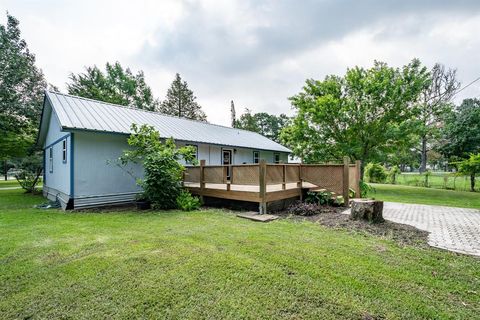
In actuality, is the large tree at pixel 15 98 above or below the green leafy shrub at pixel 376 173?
above

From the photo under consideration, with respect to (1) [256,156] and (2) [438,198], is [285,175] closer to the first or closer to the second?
(1) [256,156]

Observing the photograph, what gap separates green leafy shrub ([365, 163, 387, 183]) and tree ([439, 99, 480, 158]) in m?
5.25

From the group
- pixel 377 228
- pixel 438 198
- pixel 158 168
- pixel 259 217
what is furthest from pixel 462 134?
pixel 158 168

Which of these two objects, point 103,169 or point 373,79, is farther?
point 373,79

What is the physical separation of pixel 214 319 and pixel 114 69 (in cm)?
3455

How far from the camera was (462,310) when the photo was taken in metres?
2.31

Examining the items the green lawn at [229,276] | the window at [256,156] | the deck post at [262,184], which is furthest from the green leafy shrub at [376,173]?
the green lawn at [229,276]

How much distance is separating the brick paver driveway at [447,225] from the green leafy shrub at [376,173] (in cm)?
1565

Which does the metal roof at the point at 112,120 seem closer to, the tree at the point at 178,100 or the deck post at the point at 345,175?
the deck post at the point at 345,175

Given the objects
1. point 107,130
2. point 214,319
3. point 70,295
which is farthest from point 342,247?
point 107,130

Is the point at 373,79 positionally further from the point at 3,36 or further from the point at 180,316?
the point at 3,36

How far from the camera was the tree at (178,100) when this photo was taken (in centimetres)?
3191

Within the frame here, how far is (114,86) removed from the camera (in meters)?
29.3

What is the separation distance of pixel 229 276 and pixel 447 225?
231 inches
